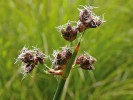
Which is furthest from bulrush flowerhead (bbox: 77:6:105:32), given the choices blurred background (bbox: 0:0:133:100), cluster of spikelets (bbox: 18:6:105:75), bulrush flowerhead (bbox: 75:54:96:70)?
blurred background (bbox: 0:0:133:100)

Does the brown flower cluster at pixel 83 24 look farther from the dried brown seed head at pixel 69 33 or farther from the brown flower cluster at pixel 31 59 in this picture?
the brown flower cluster at pixel 31 59

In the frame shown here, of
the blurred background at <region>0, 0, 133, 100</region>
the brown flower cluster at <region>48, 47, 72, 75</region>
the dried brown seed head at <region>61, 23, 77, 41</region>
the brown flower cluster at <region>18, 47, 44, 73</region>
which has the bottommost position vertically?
the brown flower cluster at <region>48, 47, 72, 75</region>

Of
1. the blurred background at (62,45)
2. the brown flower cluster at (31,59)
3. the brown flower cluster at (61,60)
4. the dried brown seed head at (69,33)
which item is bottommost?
the brown flower cluster at (61,60)

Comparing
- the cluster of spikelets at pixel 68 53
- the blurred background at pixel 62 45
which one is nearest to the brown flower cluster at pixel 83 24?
the cluster of spikelets at pixel 68 53

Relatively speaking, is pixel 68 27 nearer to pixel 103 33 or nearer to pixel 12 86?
pixel 12 86

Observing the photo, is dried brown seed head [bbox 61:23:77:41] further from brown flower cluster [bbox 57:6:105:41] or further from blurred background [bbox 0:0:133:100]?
blurred background [bbox 0:0:133:100]

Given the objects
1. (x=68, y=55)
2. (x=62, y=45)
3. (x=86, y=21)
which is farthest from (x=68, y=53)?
(x=62, y=45)
